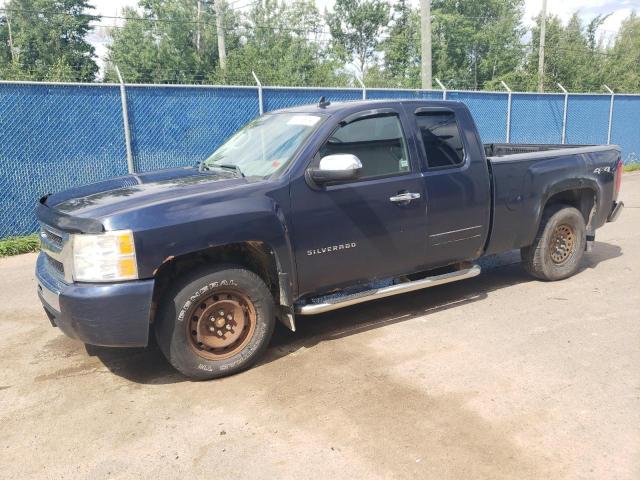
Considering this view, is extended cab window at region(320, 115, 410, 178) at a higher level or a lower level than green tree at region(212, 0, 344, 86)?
lower

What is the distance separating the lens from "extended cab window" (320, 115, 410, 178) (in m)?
4.45

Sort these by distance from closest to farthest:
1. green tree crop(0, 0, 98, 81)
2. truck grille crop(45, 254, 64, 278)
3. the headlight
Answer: the headlight
truck grille crop(45, 254, 64, 278)
green tree crop(0, 0, 98, 81)

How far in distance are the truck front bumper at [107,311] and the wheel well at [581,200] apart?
455cm

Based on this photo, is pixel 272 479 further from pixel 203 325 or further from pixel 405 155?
pixel 405 155

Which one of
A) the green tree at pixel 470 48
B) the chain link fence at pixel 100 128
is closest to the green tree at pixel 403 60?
the green tree at pixel 470 48

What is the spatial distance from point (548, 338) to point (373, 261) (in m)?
1.58

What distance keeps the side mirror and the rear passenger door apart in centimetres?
93

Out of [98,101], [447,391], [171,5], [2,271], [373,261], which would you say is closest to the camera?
[447,391]

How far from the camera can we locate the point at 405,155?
4.73 m

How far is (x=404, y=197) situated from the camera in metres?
4.61

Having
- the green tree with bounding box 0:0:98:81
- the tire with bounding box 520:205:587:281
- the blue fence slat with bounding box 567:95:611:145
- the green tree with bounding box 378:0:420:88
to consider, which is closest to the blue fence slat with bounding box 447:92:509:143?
the blue fence slat with bounding box 567:95:611:145

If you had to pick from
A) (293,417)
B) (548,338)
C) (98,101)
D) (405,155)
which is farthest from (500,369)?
(98,101)

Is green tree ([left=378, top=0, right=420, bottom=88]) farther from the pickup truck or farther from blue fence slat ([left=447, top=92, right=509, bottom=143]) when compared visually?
the pickup truck

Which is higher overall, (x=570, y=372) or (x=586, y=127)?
(x=586, y=127)
